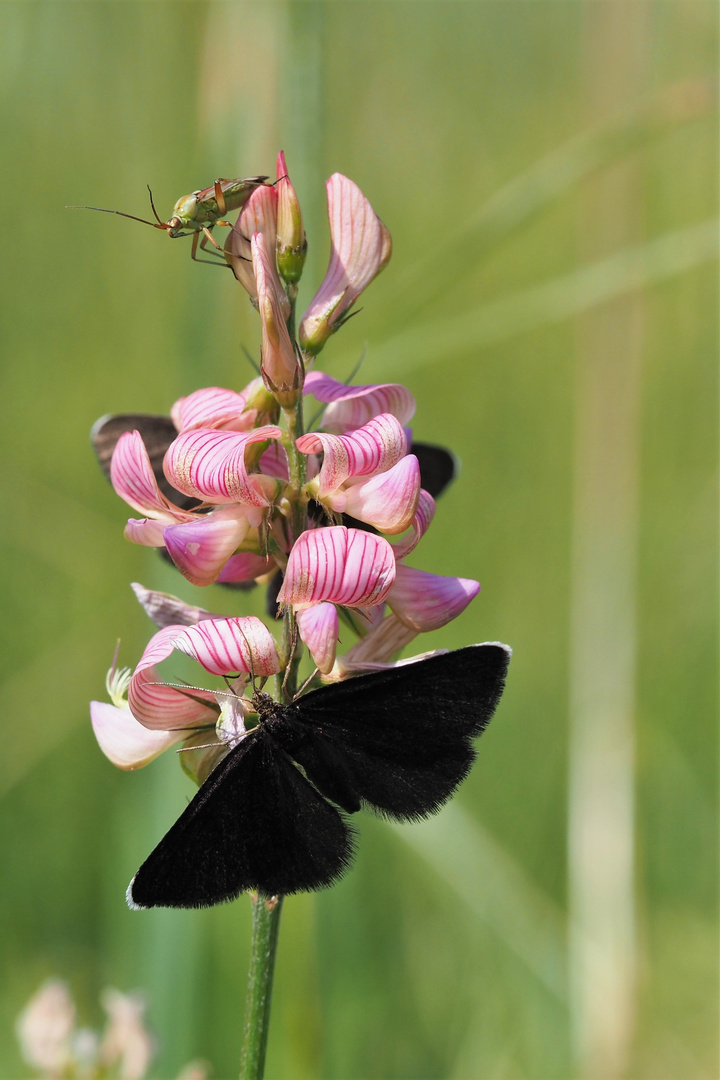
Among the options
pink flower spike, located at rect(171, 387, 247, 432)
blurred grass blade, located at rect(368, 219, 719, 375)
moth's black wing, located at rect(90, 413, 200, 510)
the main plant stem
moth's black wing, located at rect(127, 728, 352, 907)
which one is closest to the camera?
moth's black wing, located at rect(127, 728, 352, 907)

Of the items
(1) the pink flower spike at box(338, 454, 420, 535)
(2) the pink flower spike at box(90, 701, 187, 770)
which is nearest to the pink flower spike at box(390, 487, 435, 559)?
(1) the pink flower spike at box(338, 454, 420, 535)

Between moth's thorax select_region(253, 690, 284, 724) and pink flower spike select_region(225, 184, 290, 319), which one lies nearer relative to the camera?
moth's thorax select_region(253, 690, 284, 724)

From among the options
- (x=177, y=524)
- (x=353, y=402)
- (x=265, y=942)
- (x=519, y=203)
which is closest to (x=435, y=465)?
(x=353, y=402)

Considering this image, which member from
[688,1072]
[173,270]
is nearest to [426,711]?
[688,1072]

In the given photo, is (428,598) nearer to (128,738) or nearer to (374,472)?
(374,472)

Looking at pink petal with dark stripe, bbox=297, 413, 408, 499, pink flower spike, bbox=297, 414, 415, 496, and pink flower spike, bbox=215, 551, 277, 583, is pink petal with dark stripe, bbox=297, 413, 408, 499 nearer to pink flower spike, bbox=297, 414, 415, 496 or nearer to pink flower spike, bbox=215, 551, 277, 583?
pink flower spike, bbox=297, 414, 415, 496

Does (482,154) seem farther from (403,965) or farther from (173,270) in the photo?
(403,965)
